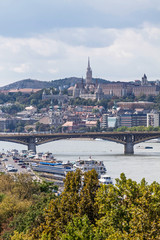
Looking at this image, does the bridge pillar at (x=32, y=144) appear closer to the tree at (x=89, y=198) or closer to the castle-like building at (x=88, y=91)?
the tree at (x=89, y=198)

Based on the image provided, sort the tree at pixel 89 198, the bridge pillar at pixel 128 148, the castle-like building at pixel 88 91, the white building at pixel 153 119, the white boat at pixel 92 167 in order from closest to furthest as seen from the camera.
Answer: the tree at pixel 89 198
the white boat at pixel 92 167
the bridge pillar at pixel 128 148
the white building at pixel 153 119
the castle-like building at pixel 88 91

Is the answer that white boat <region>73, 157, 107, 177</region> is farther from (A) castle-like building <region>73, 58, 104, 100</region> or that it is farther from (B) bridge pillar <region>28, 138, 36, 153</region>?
(A) castle-like building <region>73, 58, 104, 100</region>

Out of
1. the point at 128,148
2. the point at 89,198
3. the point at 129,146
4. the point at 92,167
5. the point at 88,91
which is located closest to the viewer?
the point at 89,198

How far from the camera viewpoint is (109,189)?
44.3ft

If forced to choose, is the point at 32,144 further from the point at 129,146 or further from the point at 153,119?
the point at 153,119

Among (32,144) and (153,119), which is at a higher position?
(153,119)

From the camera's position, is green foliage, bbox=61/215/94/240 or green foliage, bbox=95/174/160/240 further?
green foliage, bbox=61/215/94/240

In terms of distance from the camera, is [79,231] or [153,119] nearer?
[79,231]

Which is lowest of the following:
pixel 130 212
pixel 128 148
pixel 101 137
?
pixel 130 212

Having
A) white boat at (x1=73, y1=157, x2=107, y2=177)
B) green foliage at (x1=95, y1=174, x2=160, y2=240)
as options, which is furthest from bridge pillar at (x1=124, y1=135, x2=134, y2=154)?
green foliage at (x1=95, y1=174, x2=160, y2=240)

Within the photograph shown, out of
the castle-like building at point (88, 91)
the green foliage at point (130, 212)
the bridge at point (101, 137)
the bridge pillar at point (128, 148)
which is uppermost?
the castle-like building at point (88, 91)

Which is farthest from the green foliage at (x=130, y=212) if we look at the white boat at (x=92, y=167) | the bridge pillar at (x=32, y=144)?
the bridge pillar at (x=32, y=144)

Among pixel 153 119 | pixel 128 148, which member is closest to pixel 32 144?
pixel 128 148

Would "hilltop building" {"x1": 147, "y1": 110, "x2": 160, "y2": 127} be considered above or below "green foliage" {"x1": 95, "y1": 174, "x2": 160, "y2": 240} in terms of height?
above
